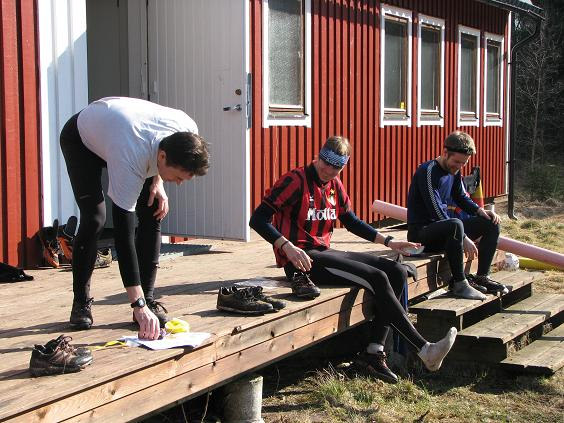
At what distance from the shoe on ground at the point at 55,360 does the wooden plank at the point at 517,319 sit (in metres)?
2.93

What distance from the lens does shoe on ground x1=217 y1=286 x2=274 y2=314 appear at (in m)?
4.07

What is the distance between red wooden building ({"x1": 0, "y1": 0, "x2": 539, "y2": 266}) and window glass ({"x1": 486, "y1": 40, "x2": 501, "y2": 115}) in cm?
68

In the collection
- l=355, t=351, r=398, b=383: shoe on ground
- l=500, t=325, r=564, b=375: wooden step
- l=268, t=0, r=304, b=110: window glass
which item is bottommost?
l=500, t=325, r=564, b=375: wooden step

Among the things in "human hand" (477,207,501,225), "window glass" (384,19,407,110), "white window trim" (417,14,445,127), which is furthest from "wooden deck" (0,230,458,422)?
"white window trim" (417,14,445,127)

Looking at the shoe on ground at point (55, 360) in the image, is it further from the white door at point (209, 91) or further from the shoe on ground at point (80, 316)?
the white door at point (209, 91)

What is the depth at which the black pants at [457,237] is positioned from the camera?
5633mm

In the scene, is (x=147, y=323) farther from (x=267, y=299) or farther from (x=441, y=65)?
(x=441, y=65)

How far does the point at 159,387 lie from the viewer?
10.9ft

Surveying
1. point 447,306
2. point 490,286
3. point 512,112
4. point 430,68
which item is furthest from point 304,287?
point 512,112

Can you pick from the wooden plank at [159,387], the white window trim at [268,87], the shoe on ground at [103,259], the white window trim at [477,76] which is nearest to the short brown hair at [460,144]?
the wooden plank at [159,387]

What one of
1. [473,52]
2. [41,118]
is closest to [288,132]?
[41,118]

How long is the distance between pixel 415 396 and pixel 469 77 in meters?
7.94

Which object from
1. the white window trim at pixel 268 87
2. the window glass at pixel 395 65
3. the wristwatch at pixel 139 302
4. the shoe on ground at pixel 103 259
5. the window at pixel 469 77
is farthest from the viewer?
the window at pixel 469 77

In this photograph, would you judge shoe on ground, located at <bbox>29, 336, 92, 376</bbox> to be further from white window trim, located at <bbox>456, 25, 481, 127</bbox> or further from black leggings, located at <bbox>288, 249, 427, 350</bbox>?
white window trim, located at <bbox>456, 25, 481, 127</bbox>
